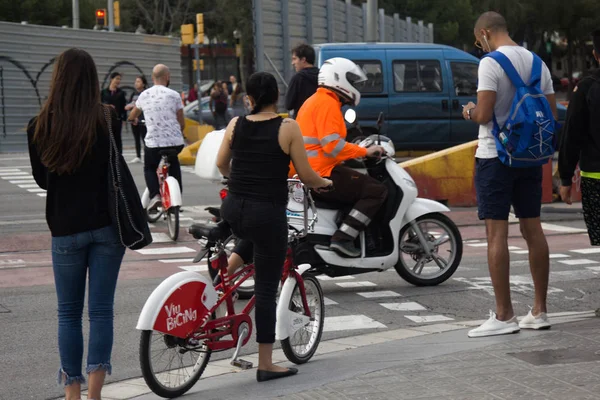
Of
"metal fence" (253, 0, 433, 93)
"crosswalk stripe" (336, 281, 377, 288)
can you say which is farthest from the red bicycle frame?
"metal fence" (253, 0, 433, 93)

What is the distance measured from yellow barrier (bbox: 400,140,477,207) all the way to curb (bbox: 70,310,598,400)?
7.28 meters

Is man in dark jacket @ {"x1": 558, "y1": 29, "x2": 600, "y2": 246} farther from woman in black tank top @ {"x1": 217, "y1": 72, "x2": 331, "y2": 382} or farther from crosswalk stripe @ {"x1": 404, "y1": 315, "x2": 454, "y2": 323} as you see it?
woman in black tank top @ {"x1": 217, "y1": 72, "x2": 331, "y2": 382}

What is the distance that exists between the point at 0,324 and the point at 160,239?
4663 millimetres

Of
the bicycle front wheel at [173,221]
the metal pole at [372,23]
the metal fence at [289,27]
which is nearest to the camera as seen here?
the bicycle front wheel at [173,221]

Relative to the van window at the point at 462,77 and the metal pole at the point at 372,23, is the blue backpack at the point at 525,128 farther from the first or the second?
the metal pole at the point at 372,23

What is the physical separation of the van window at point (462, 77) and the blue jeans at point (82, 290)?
15366mm

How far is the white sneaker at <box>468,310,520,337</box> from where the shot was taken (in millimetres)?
7215

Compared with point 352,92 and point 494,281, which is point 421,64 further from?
point 494,281

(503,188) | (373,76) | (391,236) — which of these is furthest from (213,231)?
(373,76)

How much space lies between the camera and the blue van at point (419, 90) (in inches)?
790

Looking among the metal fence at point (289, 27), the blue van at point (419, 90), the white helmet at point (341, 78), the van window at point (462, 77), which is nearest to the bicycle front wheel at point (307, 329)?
the white helmet at point (341, 78)

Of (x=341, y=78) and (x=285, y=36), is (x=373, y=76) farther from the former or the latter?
(x=341, y=78)

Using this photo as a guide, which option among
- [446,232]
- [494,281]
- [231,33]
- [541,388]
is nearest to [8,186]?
[446,232]

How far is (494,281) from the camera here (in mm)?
7281
